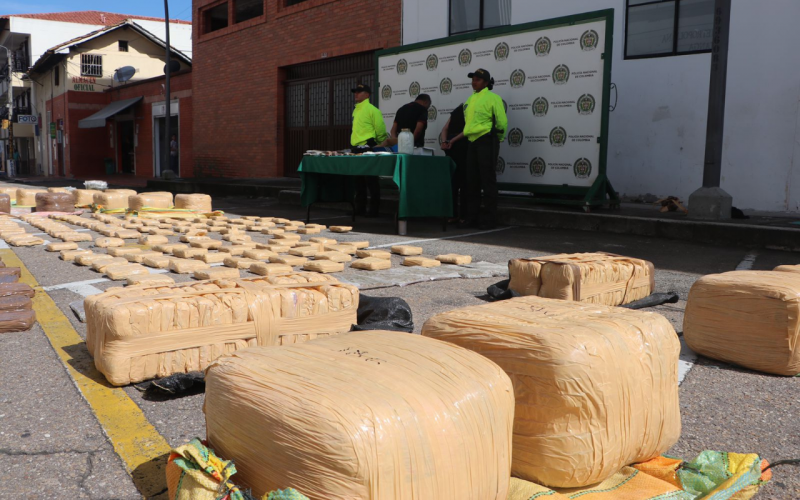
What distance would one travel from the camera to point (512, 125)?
1006cm

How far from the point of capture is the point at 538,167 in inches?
384

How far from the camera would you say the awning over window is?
29.5 meters

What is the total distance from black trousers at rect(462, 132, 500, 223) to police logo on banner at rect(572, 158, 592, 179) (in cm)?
116

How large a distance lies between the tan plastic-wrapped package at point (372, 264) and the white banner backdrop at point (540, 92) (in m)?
4.36

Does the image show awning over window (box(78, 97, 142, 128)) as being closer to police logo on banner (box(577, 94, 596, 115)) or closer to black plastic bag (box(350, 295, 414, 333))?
police logo on banner (box(577, 94, 596, 115))

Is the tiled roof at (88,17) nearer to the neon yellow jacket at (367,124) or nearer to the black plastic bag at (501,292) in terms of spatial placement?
the neon yellow jacket at (367,124)

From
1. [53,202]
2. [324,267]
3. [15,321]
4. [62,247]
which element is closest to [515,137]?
[324,267]

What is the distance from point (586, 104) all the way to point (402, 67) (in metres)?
3.94

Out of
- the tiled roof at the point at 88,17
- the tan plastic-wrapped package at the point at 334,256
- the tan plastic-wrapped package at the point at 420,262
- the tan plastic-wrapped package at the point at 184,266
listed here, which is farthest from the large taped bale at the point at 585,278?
the tiled roof at the point at 88,17

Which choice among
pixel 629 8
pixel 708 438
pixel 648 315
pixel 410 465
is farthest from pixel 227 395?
pixel 629 8

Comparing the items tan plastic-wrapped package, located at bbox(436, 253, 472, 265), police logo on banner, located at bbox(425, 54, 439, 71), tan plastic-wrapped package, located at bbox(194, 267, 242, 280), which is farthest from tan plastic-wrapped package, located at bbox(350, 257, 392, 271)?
police logo on banner, located at bbox(425, 54, 439, 71)

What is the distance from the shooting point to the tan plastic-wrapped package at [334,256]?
245 inches

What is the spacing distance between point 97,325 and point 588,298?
2808 mm

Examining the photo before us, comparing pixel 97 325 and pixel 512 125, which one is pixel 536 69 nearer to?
pixel 512 125
